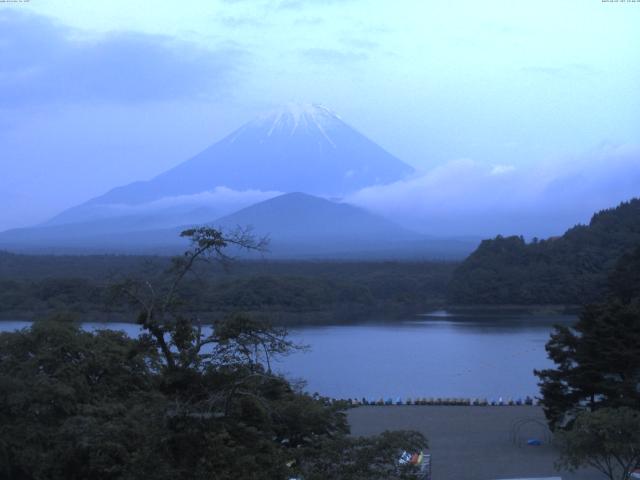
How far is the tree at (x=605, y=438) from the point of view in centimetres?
805

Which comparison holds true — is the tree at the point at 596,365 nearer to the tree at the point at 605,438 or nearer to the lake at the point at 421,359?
the tree at the point at 605,438

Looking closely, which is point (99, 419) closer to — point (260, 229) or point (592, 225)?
point (592, 225)

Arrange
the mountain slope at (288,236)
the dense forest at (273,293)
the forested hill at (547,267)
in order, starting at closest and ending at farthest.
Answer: the dense forest at (273,293) < the forested hill at (547,267) < the mountain slope at (288,236)

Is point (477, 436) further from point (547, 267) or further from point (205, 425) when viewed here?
point (547, 267)

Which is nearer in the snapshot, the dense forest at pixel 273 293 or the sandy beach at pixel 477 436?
the sandy beach at pixel 477 436

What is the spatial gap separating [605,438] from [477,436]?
482cm

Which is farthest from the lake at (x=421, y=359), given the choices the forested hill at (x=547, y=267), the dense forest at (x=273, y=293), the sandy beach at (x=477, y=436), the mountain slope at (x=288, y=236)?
the mountain slope at (x=288, y=236)

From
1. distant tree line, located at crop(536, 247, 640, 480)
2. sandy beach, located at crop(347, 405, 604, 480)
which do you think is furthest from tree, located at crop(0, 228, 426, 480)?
distant tree line, located at crop(536, 247, 640, 480)

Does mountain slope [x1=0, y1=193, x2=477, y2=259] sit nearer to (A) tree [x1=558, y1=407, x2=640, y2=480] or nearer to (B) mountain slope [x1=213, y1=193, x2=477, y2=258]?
(B) mountain slope [x1=213, y1=193, x2=477, y2=258]

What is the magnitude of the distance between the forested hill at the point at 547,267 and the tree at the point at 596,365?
90.3ft

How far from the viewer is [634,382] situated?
11.4 m

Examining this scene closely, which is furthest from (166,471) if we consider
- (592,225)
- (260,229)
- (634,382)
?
(260,229)

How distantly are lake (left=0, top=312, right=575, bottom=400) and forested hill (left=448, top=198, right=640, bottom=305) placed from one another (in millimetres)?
6568

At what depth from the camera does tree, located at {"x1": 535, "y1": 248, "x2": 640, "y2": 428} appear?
11547mm
